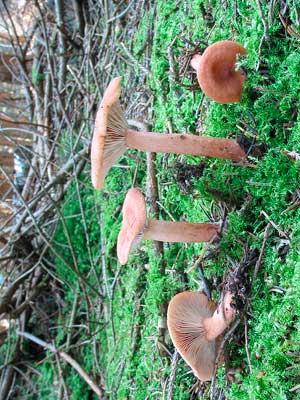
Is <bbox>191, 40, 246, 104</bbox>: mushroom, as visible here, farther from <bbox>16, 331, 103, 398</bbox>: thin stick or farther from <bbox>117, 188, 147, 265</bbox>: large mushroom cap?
<bbox>16, 331, 103, 398</bbox>: thin stick

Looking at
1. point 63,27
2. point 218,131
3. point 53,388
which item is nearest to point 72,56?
point 63,27

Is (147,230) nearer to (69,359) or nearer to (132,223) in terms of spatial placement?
(132,223)

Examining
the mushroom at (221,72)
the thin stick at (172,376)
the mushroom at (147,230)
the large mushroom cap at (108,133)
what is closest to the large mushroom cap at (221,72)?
the mushroom at (221,72)

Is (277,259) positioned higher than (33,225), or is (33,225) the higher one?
(277,259)

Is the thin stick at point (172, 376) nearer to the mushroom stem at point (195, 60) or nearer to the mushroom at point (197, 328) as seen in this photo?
the mushroom at point (197, 328)

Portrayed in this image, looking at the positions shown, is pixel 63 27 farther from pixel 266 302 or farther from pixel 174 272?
pixel 266 302

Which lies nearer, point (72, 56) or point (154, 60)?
point (154, 60)
